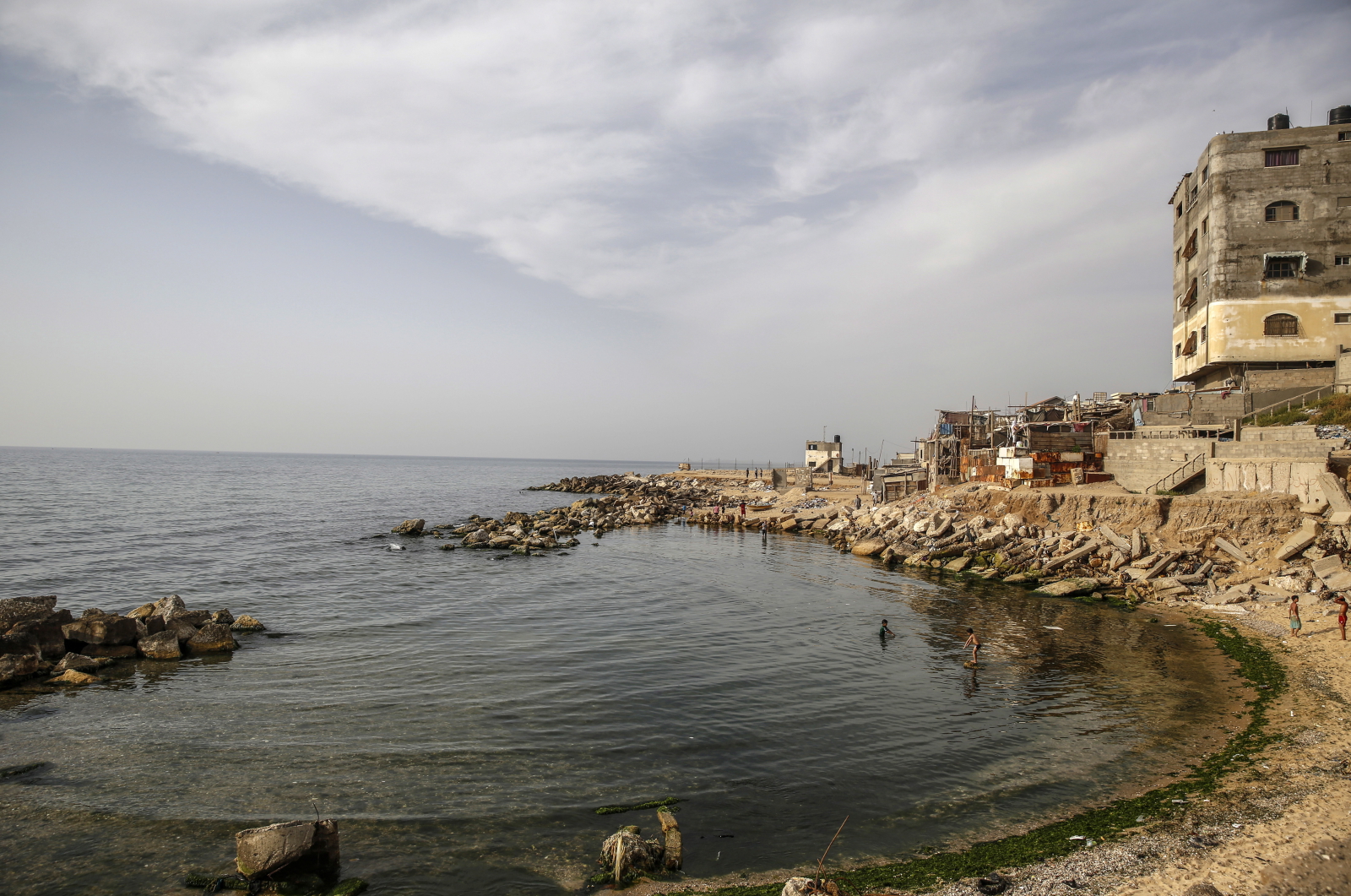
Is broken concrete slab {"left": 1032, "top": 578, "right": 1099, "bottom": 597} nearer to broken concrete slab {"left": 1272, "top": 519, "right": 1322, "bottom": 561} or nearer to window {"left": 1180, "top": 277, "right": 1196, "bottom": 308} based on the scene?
broken concrete slab {"left": 1272, "top": 519, "right": 1322, "bottom": 561}

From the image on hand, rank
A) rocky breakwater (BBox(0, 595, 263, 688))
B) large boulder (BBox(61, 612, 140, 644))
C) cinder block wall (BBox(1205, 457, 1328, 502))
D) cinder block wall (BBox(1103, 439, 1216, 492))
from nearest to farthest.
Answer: rocky breakwater (BBox(0, 595, 263, 688)) → large boulder (BBox(61, 612, 140, 644)) → cinder block wall (BBox(1205, 457, 1328, 502)) → cinder block wall (BBox(1103, 439, 1216, 492))

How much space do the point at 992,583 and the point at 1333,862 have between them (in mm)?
26278

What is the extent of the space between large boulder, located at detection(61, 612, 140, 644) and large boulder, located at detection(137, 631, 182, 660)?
477 millimetres

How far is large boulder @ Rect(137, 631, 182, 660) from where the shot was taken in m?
21.3

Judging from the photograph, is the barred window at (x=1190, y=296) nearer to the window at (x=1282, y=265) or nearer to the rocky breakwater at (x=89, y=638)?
the window at (x=1282, y=265)

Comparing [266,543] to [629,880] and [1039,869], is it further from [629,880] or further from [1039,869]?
[1039,869]

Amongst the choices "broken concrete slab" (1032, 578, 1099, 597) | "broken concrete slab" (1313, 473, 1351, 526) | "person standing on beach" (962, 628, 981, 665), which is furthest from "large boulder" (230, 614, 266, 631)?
"broken concrete slab" (1313, 473, 1351, 526)

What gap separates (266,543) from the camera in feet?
157

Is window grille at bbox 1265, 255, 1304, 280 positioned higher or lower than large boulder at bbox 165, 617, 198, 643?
higher

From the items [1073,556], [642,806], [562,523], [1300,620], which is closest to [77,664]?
[642,806]

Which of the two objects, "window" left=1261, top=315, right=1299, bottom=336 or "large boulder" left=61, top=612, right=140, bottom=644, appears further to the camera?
"window" left=1261, top=315, right=1299, bottom=336

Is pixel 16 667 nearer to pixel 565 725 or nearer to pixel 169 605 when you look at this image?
pixel 169 605

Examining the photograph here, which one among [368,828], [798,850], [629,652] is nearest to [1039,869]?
[798,850]

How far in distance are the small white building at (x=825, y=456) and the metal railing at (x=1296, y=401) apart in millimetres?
59452
